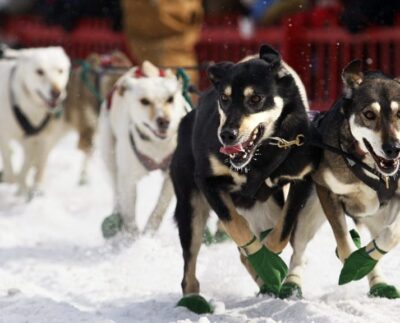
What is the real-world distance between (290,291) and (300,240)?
0.79 ft

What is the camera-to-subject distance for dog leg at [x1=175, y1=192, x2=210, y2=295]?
14.0 ft

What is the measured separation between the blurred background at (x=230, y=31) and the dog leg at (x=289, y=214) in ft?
7.58

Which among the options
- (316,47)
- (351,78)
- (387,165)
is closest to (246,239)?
(387,165)

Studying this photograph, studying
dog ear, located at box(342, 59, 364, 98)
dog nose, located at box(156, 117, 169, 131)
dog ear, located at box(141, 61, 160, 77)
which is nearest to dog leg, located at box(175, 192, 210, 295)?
dog ear, located at box(342, 59, 364, 98)

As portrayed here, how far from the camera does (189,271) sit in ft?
14.0

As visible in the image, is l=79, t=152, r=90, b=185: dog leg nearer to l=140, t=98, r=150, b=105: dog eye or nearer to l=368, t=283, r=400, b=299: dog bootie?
l=140, t=98, r=150, b=105: dog eye

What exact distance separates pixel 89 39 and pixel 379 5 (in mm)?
5980

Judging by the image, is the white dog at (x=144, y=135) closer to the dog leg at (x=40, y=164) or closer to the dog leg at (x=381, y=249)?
the dog leg at (x=40, y=164)

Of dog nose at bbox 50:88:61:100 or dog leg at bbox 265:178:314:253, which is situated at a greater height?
dog nose at bbox 50:88:61:100

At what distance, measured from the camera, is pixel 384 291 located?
408cm

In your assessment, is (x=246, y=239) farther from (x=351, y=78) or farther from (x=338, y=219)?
(x=351, y=78)

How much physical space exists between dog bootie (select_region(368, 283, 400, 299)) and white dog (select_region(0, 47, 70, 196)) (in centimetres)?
398

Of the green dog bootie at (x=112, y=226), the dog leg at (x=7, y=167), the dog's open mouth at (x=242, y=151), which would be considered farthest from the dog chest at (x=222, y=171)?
the dog leg at (x=7, y=167)

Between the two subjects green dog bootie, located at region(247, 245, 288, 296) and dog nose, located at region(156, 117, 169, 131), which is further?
dog nose, located at region(156, 117, 169, 131)
